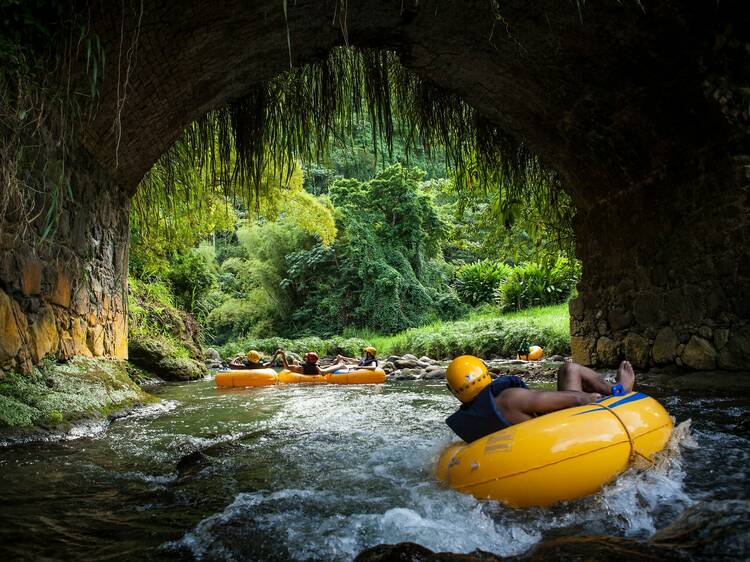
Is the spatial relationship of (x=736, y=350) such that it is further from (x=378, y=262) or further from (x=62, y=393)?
(x=378, y=262)

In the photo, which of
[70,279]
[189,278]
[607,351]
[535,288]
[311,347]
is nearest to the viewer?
[70,279]

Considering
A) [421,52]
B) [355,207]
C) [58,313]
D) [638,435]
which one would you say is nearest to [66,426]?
[58,313]

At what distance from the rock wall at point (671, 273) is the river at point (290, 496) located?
69 cm

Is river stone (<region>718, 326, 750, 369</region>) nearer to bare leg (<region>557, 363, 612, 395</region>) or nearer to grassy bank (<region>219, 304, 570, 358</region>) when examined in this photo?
bare leg (<region>557, 363, 612, 395</region>)

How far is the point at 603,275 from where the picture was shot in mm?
6629

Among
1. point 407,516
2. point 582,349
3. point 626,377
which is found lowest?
point 407,516

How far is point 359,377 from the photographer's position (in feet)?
35.0

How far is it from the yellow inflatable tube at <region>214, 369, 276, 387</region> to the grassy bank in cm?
616

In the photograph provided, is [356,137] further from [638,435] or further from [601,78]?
[638,435]

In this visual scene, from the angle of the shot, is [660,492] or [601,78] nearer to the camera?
[660,492]

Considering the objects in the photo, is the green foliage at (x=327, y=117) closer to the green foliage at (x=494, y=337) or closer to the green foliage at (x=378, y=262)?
the green foliage at (x=494, y=337)

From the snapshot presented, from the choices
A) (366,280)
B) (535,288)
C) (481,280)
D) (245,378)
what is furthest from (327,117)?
(481,280)

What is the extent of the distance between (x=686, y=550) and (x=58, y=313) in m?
4.46

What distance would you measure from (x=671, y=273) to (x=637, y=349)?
100cm
